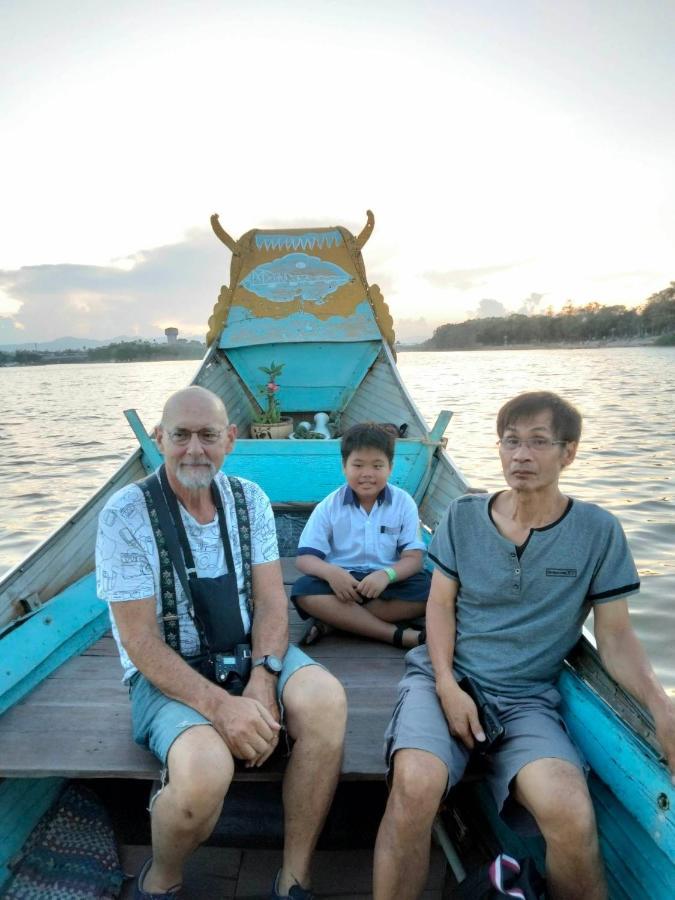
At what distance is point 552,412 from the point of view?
67.3 inches

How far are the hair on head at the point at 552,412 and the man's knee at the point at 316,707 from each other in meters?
0.84

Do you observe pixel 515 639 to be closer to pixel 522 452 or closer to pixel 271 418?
pixel 522 452

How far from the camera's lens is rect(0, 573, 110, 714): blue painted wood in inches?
82.8

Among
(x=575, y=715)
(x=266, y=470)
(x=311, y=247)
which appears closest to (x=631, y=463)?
(x=311, y=247)

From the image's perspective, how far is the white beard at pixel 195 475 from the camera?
1831 mm

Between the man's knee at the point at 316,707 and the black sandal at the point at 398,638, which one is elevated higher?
the man's knee at the point at 316,707

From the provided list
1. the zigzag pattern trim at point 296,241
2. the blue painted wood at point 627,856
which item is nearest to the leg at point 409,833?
the blue painted wood at point 627,856

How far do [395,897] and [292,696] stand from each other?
1.66ft

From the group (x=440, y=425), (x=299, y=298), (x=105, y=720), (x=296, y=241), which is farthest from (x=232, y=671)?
(x=296, y=241)

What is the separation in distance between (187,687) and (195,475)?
0.55 meters

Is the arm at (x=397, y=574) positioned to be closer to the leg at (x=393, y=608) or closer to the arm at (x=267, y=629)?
the leg at (x=393, y=608)

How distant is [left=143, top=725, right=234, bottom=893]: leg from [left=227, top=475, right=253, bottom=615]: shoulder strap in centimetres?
46

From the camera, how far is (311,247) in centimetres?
632

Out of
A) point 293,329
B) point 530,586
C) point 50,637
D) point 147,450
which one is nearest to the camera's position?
point 530,586
